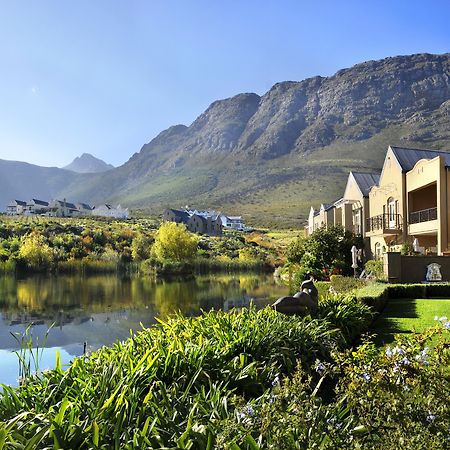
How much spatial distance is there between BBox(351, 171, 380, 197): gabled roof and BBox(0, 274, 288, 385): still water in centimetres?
1241

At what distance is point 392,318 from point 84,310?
15.4 metres

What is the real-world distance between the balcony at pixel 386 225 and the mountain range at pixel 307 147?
2461 inches

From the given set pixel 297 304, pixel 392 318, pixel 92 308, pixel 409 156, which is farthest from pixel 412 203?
pixel 297 304

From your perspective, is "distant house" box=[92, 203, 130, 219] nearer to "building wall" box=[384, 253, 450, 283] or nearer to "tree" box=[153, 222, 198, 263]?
"tree" box=[153, 222, 198, 263]

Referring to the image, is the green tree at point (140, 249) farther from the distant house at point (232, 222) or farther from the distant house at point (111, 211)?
the distant house at point (111, 211)

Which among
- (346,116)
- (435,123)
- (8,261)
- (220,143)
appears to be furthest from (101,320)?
(220,143)

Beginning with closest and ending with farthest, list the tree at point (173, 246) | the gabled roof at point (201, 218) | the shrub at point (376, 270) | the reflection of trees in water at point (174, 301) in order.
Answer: the reflection of trees in water at point (174, 301) < the shrub at point (376, 270) < the tree at point (173, 246) < the gabled roof at point (201, 218)

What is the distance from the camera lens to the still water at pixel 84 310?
14664mm

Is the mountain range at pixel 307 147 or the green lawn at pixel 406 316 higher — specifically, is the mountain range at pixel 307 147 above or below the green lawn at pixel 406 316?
above

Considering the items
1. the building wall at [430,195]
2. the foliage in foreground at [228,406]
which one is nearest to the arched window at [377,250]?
the building wall at [430,195]

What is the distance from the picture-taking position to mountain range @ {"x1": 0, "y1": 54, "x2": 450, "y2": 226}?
4417 inches

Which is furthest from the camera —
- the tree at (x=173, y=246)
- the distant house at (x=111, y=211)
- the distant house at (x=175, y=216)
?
the distant house at (x=111, y=211)

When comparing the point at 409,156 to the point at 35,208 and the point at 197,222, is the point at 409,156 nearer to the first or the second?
the point at 197,222

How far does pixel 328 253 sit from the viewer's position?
32.0 metres
